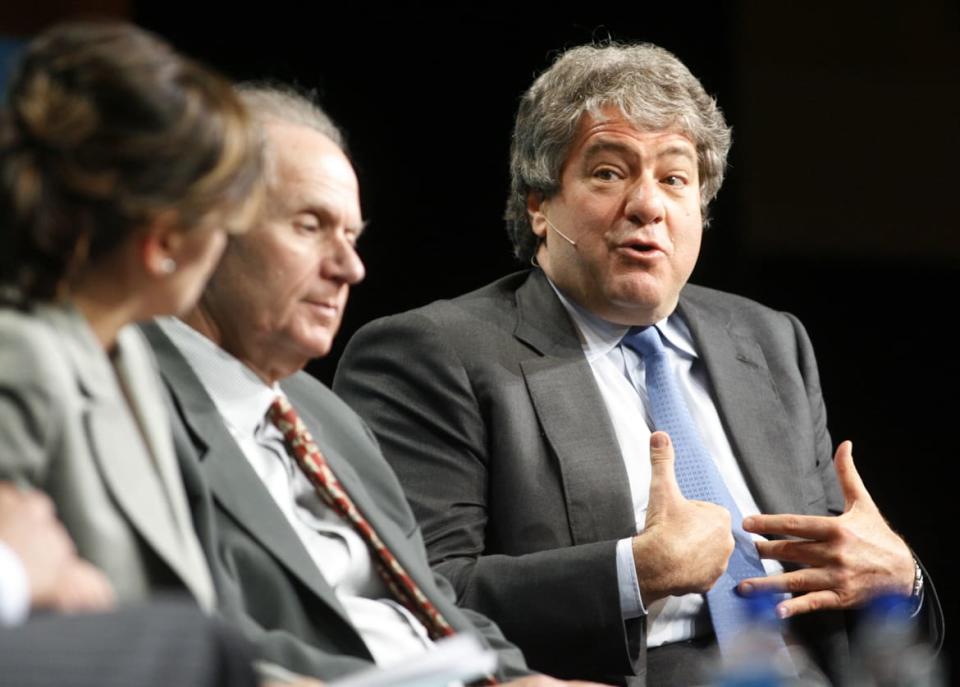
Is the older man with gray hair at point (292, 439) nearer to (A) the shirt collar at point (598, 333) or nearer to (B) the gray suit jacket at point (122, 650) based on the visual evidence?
(B) the gray suit jacket at point (122, 650)

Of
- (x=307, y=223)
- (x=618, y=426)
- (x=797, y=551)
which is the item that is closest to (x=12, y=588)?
(x=307, y=223)

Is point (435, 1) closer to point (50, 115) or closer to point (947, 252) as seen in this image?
point (947, 252)

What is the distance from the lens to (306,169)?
2250mm

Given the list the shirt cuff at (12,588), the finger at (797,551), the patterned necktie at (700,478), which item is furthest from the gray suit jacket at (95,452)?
the finger at (797,551)

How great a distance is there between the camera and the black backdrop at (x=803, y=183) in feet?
13.0

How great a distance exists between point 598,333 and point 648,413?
0.68ft

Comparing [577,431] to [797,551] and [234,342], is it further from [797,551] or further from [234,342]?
[234,342]

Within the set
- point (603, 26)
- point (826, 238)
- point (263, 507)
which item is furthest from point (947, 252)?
point (263, 507)

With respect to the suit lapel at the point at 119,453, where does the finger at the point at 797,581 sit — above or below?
below

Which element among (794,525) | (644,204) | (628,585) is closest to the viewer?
(628,585)

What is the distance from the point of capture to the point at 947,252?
4.62 metres

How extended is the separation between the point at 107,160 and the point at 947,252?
11.6ft

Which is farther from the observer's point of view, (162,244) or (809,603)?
(809,603)

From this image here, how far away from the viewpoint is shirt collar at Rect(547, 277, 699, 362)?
3.03m
